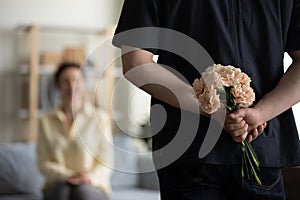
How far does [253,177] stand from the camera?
123cm

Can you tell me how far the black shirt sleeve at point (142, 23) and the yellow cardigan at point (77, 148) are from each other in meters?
2.40

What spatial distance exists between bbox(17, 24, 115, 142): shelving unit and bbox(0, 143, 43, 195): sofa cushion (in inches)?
33.0

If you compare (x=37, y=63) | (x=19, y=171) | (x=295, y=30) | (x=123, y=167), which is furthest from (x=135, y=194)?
(x=295, y=30)

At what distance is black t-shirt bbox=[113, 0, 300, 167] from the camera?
1.24 metres

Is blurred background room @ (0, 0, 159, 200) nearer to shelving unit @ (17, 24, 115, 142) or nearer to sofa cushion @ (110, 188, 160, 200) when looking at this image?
shelving unit @ (17, 24, 115, 142)

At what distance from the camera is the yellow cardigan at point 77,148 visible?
3627 millimetres

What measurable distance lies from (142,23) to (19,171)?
2692 millimetres

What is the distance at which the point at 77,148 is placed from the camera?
3.70m

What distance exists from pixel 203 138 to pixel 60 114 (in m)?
2.56

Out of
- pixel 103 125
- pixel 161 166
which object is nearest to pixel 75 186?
pixel 103 125

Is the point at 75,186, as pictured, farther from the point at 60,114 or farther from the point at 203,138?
the point at 203,138

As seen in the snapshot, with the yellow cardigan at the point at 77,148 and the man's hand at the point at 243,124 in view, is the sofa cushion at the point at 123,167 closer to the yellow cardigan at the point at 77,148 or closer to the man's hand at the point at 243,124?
the yellow cardigan at the point at 77,148

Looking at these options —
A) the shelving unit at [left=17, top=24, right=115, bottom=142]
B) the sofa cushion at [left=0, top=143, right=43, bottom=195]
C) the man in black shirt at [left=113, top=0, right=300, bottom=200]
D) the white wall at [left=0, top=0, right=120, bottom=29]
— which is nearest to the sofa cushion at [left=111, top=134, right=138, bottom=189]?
the sofa cushion at [left=0, top=143, right=43, bottom=195]

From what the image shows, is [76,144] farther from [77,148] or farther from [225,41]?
[225,41]
